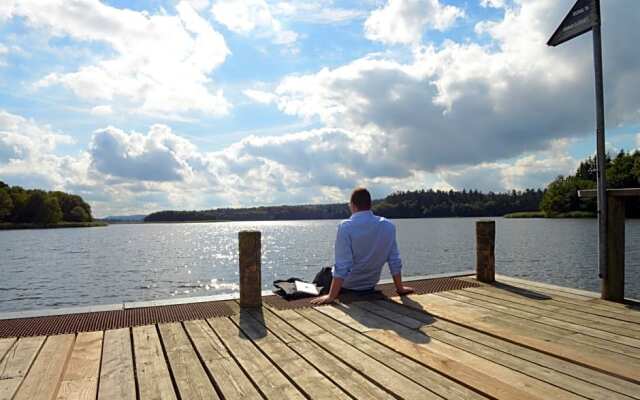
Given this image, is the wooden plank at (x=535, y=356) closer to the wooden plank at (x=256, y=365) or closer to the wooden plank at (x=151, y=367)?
the wooden plank at (x=256, y=365)

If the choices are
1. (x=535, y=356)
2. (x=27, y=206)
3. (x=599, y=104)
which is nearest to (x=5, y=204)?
(x=27, y=206)

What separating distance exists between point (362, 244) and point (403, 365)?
2.37m

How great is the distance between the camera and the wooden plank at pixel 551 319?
3.54 m

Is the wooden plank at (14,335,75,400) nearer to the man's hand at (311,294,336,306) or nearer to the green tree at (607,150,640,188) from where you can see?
the man's hand at (311,294,336,306)

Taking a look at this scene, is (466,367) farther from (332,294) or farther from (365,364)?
(332,294)

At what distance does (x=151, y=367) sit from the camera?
128 inches

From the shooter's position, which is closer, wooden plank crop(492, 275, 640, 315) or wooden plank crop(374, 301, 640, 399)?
wooden plank crop(374, 301, 640, 399)

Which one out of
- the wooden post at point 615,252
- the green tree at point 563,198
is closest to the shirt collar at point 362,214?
the wooden post at point 615,252

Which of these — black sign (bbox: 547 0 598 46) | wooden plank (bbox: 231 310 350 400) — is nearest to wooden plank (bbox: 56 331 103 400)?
wooden plank (bbox: 231 310 350 400)

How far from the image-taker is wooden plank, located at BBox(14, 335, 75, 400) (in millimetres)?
2838

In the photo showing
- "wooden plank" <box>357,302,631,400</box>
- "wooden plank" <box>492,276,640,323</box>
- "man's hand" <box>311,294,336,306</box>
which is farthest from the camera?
"man's hand" <box>311,294,336,306</box>

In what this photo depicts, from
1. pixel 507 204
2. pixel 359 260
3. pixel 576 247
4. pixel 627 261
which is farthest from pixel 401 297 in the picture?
pixel 507 204

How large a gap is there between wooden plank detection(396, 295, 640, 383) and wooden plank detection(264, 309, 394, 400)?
158 cm

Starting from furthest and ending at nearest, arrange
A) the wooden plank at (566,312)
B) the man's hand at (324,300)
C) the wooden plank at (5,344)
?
the man's hand at (324,300) < the wooden plank at (566,312) < the wooden plank at (5,344)
